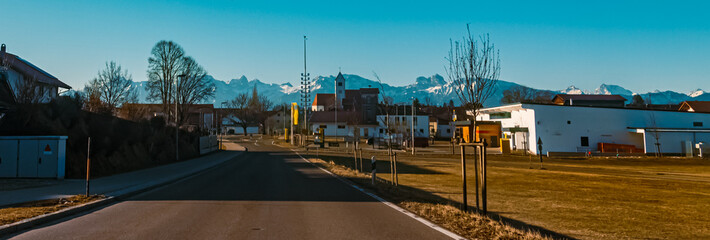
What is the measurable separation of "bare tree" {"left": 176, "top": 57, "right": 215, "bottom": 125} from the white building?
39.3m

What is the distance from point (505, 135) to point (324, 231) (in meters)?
52.3

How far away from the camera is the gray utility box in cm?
1684

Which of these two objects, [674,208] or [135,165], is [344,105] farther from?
[674,208]

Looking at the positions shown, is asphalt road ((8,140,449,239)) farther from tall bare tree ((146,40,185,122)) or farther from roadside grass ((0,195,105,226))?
tall bare tree ((146,40,185,122))

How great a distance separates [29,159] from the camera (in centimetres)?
1694

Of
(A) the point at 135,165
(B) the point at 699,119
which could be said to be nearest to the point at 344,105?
(B) the point at 699,119

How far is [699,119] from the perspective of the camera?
52375mm

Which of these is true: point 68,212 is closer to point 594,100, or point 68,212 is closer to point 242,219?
point 242,219

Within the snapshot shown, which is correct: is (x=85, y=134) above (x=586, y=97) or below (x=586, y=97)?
below

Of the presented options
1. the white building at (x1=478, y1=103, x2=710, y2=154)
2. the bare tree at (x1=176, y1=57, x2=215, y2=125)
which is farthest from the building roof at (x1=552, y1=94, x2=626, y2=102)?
the bare tree at (x1=176, y1=57, x2=215, y2=125)

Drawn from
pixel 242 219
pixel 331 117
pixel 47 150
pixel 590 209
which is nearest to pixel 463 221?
pixel 242 219

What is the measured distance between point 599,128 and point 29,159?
55.1 meters

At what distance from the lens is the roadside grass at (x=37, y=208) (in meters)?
7.78

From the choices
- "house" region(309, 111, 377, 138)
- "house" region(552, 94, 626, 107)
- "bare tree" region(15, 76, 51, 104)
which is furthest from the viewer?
"house" region(552, 94, 626, 107)
